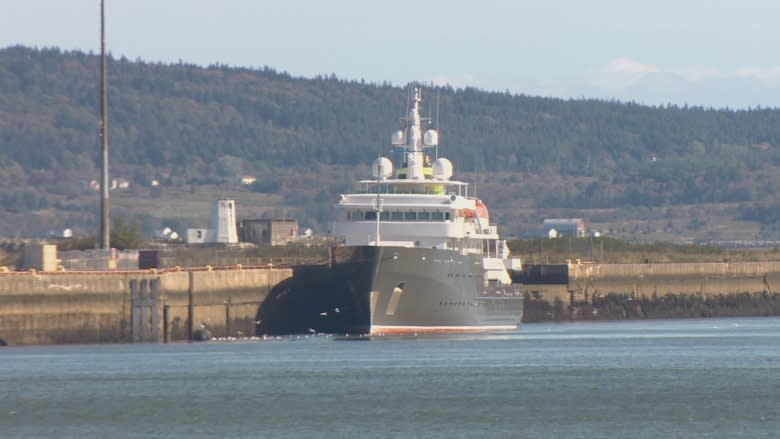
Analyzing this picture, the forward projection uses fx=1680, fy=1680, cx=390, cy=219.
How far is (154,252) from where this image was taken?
237 ft

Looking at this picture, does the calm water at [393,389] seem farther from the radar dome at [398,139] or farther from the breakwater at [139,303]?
the radar dome at [398,139]

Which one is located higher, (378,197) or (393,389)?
(378,197)

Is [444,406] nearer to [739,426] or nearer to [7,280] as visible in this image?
[739,426]

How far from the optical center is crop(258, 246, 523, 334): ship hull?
63938 millimetres

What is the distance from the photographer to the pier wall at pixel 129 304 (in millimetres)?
59688

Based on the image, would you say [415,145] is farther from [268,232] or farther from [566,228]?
[566,228]

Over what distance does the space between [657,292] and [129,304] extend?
38079 mm

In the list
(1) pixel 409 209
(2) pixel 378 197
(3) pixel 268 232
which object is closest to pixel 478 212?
(1) pixel 409 209

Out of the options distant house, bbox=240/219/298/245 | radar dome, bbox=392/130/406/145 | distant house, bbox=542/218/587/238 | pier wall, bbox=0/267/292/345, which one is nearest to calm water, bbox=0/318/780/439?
pier wall, bbox=0/267/292/345

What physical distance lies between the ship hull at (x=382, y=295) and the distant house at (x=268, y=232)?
46.5 metres

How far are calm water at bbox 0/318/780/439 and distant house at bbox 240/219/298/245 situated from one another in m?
49.0

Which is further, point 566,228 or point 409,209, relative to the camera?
point 566,228

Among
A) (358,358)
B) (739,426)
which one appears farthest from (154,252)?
(739,426)

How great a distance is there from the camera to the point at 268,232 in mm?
116000
